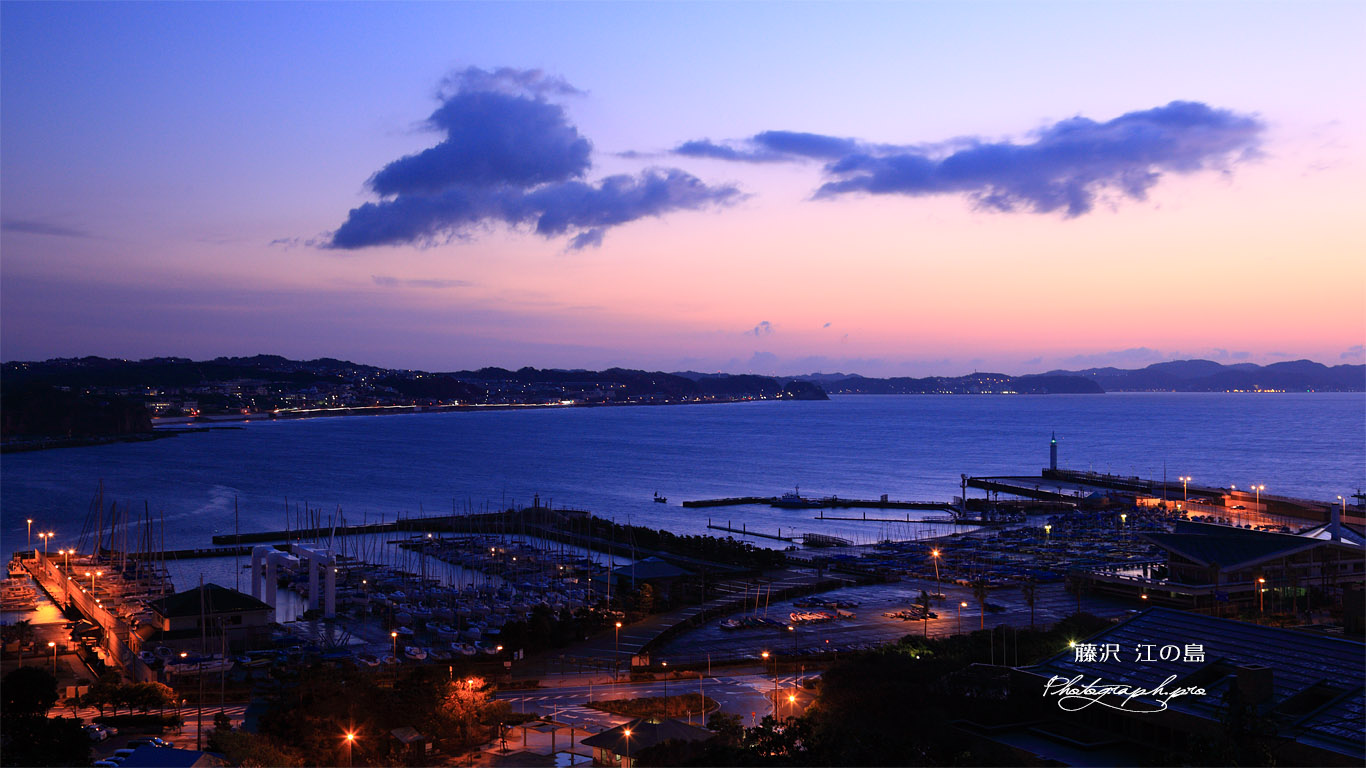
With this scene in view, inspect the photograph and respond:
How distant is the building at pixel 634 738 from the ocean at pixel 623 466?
22748 millimetres

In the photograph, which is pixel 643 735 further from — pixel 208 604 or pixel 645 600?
pixel 645 600

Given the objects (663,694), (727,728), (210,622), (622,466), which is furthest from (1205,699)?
(622,466)

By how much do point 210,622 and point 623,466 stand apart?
1600 inches

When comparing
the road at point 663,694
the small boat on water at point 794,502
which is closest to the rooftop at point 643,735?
the road at point 663,694

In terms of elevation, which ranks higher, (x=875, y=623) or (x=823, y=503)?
(x=875, y=623)

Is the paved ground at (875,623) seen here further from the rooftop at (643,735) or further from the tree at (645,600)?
the rooftop at (643,735)

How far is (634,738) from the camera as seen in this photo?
888 cm

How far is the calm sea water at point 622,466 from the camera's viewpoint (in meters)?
A: 37.7

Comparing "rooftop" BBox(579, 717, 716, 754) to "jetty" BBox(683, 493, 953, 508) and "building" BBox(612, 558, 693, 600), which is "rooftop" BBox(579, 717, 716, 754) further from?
"jetty" BBox(683, 493, 953, 508)

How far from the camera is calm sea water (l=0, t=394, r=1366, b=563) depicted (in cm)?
3769

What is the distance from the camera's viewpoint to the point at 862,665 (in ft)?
35.6

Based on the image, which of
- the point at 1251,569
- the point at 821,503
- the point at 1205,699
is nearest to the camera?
the point at 1205,699

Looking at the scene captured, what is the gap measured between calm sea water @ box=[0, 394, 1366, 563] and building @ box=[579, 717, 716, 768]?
24.8 m

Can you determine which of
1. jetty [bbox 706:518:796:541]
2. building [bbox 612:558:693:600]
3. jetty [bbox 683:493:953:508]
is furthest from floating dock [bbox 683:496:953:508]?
building [bbox 612:558:693:600]
